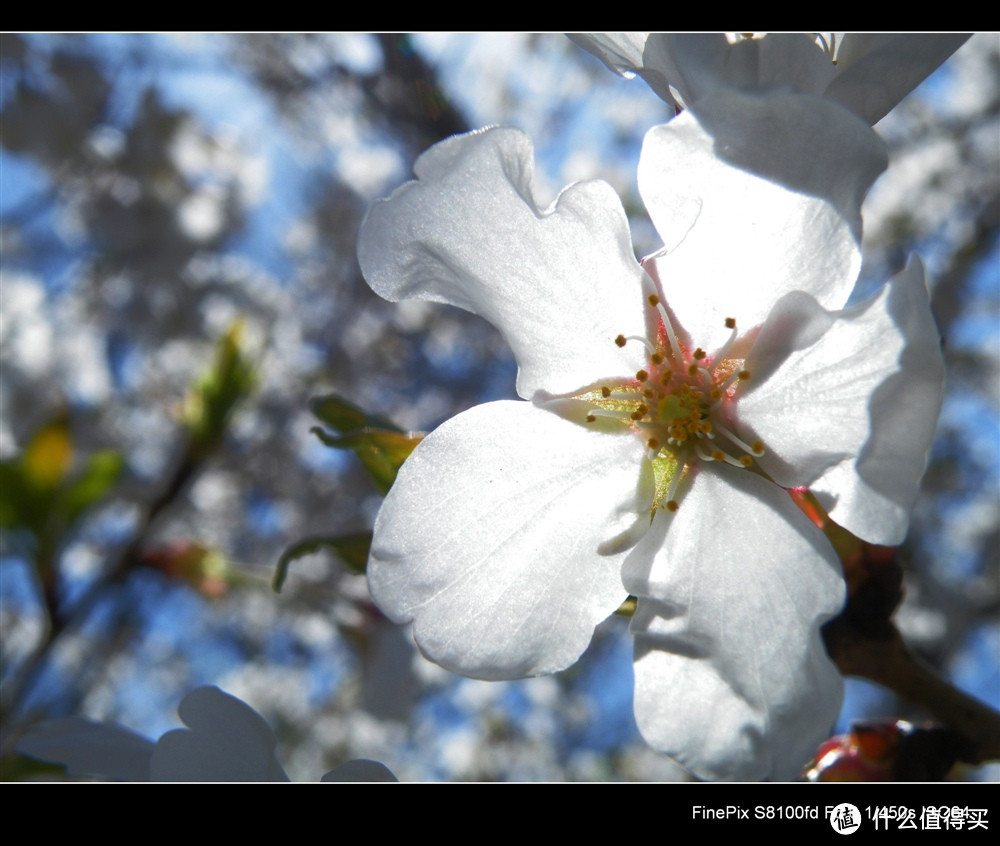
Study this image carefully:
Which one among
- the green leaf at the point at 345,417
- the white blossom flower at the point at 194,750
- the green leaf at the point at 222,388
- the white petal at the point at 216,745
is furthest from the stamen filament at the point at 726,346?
the green leaf at the point at 222,388

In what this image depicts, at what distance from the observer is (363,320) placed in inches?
206

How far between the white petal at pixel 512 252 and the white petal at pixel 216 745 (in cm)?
51

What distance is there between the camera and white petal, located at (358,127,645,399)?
0.80m

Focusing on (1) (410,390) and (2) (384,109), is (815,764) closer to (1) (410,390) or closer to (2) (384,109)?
(2) (384,109)

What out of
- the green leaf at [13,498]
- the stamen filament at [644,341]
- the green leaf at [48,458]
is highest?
the green leaf at [48,458]

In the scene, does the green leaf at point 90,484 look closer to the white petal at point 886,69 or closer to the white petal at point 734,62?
the white petal at point 734,62

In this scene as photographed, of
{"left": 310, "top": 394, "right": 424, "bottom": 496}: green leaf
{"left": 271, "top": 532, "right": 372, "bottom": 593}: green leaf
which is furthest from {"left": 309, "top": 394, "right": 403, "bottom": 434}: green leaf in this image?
{"left": 271, "top": 532, "right": 372, "bottom": 593}: green leaf

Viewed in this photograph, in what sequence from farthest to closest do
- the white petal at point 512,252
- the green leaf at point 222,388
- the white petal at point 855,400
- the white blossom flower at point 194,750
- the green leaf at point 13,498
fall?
1. the green leaf at point 222,388
2. the green leaf at point 13,498
3. the white blossom flower at point 194,750
4. the white petal at point 512,252
5. the white petal at point 855,400

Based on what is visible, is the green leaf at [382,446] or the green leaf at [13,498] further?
the green leaf at [13,498]

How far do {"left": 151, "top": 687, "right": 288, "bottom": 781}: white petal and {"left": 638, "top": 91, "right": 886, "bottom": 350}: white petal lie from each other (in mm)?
717

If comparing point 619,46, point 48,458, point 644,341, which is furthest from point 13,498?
point 619,46

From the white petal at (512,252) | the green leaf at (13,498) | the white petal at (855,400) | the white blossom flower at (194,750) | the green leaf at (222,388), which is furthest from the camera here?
the green leaf at (222,388)

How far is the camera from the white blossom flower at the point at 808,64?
0.74 meters

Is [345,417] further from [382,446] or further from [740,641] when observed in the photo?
[740,641]
